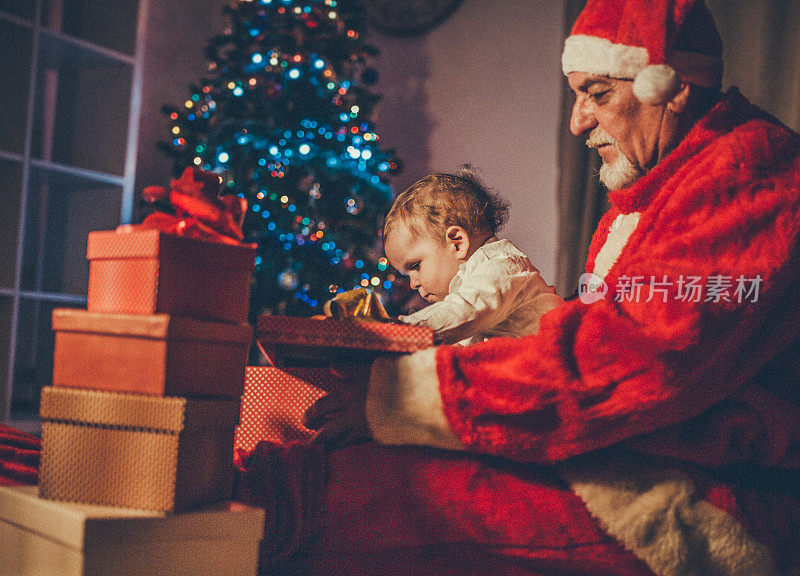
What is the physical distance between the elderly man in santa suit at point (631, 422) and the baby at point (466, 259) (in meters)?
0.30

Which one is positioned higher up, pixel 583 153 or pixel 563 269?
pixel 583 153

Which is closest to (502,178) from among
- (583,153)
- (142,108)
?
(583,153)

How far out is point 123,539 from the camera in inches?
→ 33.4

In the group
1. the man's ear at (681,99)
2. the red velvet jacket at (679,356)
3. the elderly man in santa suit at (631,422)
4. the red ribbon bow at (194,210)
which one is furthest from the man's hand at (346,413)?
the man's ear at (681,99)

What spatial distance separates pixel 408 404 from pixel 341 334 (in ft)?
0.45

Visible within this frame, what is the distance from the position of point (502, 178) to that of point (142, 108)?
6.36 feet

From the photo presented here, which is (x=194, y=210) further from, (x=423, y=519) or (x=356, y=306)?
(x=423, y=519)

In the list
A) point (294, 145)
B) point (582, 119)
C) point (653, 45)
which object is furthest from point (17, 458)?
point (294, 145)

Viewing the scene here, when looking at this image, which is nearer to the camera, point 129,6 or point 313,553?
point 313,553

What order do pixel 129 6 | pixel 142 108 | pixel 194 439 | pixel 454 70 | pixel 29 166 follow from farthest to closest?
pixel 454 70 < pixel 142 108 < pixel 129 6 < pixel 29 166 < pixel 194 439

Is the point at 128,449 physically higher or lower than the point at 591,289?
lower

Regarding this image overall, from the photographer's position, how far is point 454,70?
4.32m

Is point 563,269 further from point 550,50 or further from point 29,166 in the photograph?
point 29,166

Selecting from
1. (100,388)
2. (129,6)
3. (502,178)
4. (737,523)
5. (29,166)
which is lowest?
(737,523)
